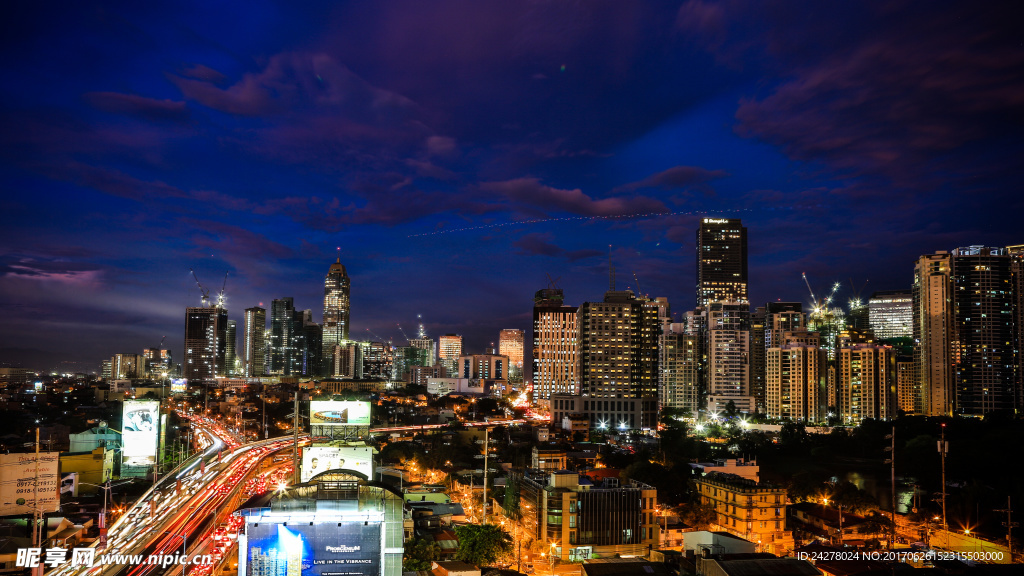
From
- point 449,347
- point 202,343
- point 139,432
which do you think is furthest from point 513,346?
point 139,432

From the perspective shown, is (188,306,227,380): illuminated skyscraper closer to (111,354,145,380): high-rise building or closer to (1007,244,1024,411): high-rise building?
(111,354,145,380): high-rise building

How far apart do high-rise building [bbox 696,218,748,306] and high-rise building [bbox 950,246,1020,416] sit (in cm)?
5750

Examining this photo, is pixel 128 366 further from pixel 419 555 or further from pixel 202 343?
pixel 419 555

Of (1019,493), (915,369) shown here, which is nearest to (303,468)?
(1019,493)

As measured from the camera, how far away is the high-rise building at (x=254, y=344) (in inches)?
6191

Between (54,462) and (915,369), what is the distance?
75.7 m

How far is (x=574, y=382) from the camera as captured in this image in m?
86.5

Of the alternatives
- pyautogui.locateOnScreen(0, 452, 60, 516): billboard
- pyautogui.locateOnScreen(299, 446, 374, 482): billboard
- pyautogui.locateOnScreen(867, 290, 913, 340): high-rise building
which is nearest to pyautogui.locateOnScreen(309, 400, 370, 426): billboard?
pyautogui.locateOnScreen(299, 446, 374, 482): billboard

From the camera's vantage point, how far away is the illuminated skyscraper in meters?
138

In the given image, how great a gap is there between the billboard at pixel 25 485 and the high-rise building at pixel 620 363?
165ft

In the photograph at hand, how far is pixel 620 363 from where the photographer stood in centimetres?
7038

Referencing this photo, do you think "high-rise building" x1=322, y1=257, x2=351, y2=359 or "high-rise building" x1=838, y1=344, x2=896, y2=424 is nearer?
"high-rise building" x1=838, y1=344, x2=896, y2=424

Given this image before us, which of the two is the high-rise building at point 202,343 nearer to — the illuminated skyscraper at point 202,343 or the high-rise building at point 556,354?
the illuminated skyscraper at point 202,343

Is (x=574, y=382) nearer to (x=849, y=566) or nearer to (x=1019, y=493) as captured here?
(x=1019, y=493)
